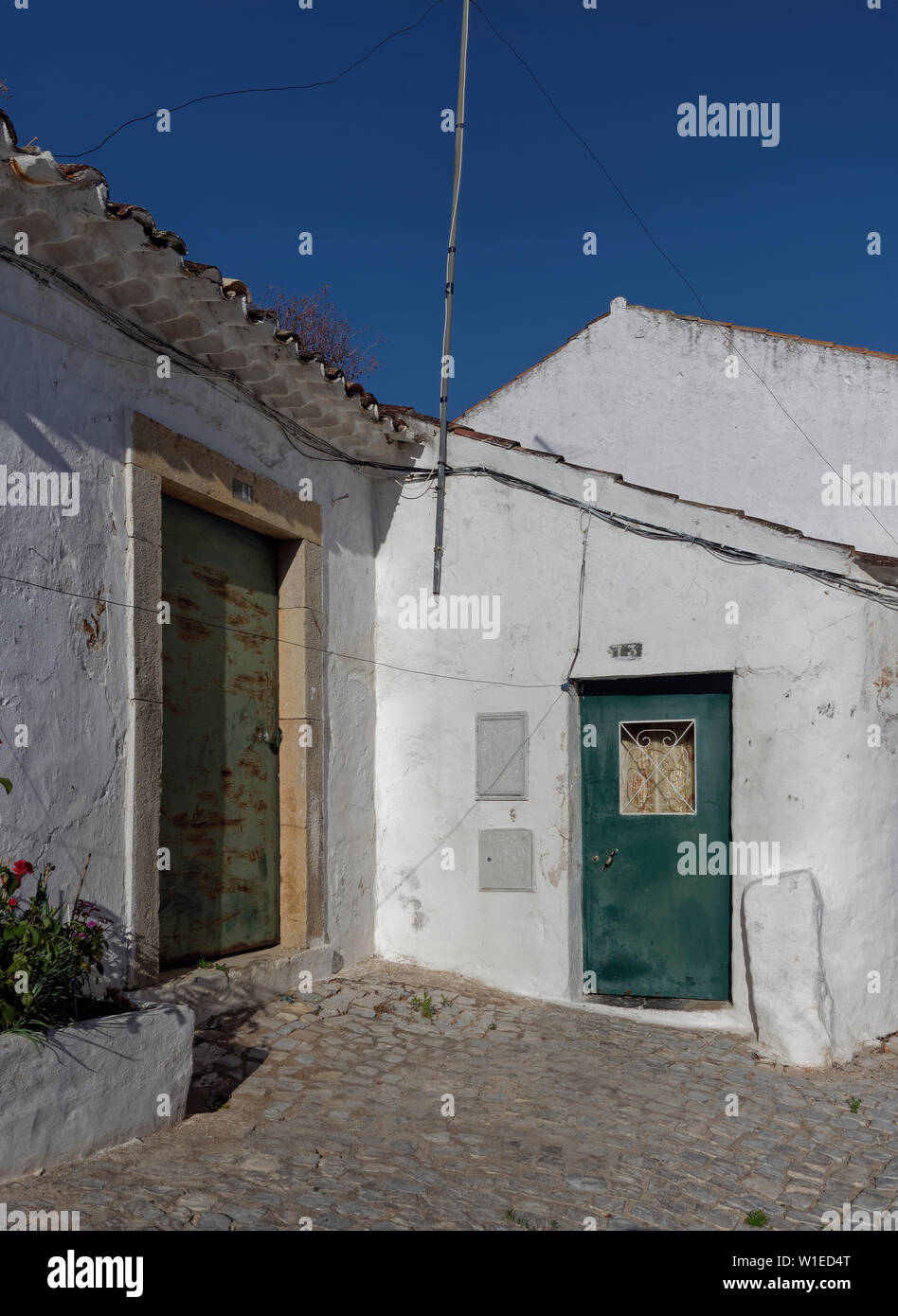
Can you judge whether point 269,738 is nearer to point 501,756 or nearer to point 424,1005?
point 501,756

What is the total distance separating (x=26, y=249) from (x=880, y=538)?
893cm

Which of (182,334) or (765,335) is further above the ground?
(765,335)

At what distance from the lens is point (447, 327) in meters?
6.85

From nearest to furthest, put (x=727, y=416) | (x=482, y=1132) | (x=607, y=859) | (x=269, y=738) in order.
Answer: (x=482, y=1132)
(x=269, y=738)
(x=607, y=859)
(x=727, y=416)

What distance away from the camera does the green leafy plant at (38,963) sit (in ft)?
11.5

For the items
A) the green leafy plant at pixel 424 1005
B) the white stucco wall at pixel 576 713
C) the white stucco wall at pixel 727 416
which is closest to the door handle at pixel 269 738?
the white stucco wall at pixel 576 713

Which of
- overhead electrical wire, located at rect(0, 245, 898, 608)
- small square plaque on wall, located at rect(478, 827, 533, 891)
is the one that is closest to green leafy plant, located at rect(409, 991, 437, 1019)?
small square plaque on wall, located at rect(478, 827, 533, 891)

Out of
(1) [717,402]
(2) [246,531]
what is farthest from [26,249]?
(1) [717,402]

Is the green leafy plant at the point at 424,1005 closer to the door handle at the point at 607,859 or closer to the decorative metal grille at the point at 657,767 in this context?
the door handle at the point at 607,859

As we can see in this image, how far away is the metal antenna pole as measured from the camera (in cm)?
652

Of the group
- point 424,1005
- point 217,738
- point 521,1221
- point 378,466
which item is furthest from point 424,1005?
point 378,466

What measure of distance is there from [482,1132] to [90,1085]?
170cm
